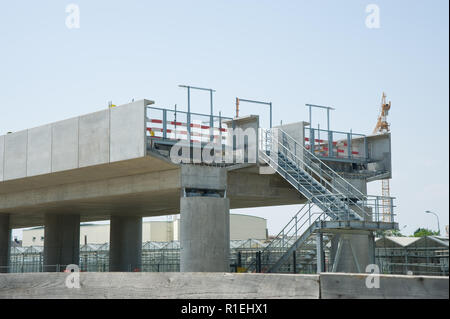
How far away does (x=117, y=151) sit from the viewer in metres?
27.2

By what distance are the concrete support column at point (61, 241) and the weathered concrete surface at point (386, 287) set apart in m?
36.7

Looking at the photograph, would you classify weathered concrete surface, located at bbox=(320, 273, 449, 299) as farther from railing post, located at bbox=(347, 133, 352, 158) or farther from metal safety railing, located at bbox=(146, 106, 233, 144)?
railing post, located at bbox=(347, 133, 352, 158)

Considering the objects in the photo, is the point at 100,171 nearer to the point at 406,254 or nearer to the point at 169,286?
the point at 406,254

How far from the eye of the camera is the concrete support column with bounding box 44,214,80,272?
1602 inches

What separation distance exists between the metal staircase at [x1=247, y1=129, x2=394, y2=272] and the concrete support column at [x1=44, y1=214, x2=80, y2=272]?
47.8ft

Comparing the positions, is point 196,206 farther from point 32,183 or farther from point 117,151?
point 32,183

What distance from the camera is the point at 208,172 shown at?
2873cm

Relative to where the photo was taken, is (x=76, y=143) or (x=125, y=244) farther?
(x=125, y=244)

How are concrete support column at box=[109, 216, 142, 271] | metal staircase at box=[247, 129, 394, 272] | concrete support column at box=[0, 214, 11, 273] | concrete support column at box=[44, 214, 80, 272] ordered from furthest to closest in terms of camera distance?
concrete support column at box=[109, 216, 142, 271] < concrete support column at box=[0, 214, 11, 273] < concrete support column at box=[44, 214, 80, 272] < metal staircase at box=[247, 129, 394, 272]

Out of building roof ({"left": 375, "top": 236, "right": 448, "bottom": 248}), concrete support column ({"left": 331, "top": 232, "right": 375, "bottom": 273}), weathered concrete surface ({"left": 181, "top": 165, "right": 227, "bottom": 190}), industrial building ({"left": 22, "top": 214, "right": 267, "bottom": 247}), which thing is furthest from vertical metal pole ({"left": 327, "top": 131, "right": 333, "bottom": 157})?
industrial building ({"left": 22, "top": 214, "right": 267, "bottom": 247})

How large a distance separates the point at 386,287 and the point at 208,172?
24.5 m

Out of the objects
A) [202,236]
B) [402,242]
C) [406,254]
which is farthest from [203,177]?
[402,242]
